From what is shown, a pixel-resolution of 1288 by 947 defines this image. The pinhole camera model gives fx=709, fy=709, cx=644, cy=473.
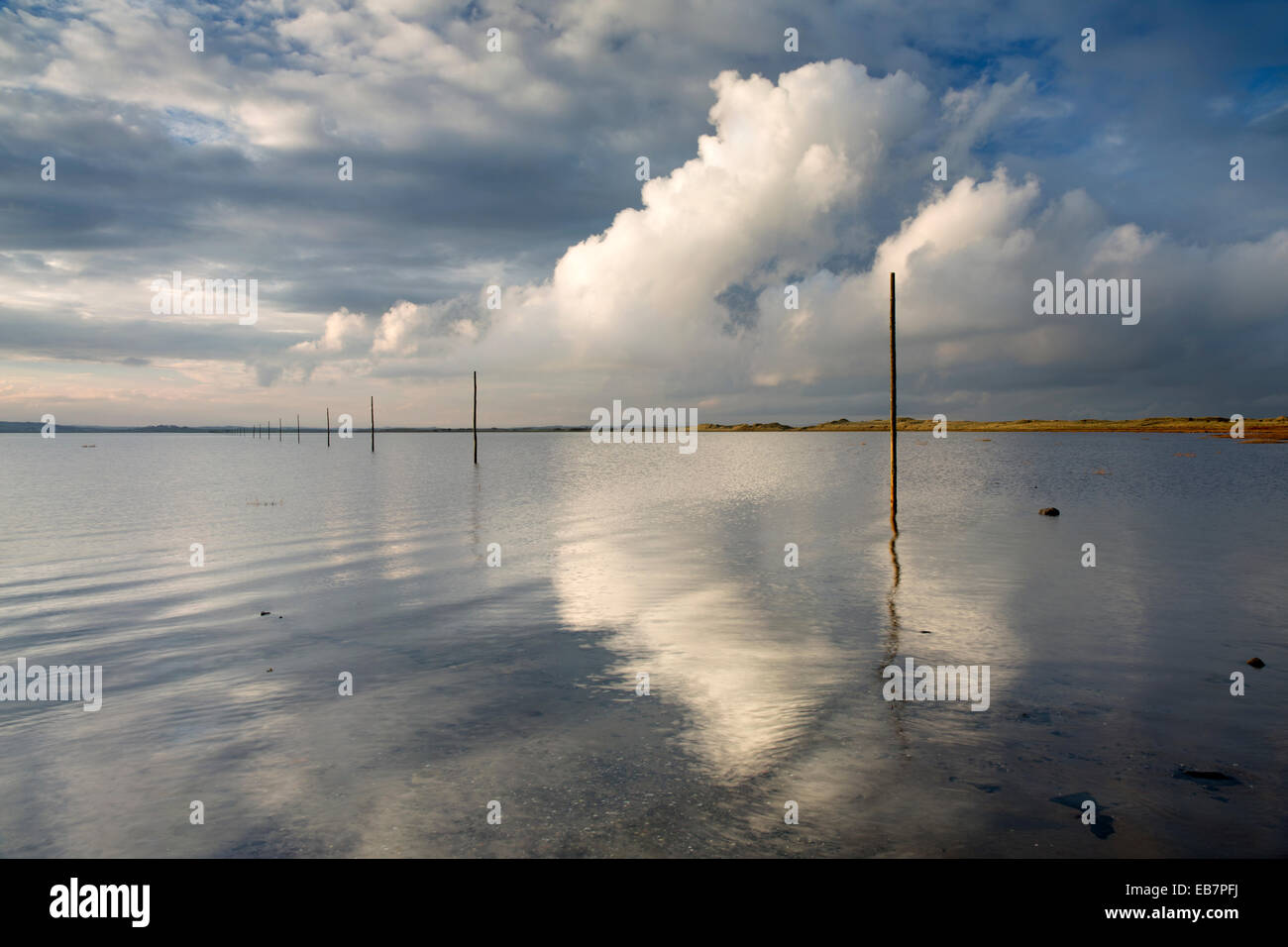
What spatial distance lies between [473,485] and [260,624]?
1951 inches

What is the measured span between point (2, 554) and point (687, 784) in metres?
31.9

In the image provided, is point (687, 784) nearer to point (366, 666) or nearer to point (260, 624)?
point (366, 666)

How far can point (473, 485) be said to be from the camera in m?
66.5

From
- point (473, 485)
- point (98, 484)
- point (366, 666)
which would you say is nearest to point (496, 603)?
point (366, 666)

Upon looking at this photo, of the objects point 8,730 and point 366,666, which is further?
point 366,666

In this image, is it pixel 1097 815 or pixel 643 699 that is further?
→ pixel 643 699

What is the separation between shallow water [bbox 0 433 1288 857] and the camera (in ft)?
25.8

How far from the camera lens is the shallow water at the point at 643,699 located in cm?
786

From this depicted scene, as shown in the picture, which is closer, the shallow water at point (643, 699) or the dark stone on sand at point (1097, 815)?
the dark stone on sand at point (1097, 815)

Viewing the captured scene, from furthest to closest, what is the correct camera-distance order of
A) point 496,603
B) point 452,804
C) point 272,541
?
point 272,541 < point 496,603 < point 452,804

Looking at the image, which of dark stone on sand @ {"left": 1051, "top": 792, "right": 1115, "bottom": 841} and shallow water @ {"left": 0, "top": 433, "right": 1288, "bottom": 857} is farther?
shallow water @ {"left": 0, "top": 433, "right": 1288, "bottom": 857}

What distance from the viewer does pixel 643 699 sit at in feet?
39.2
